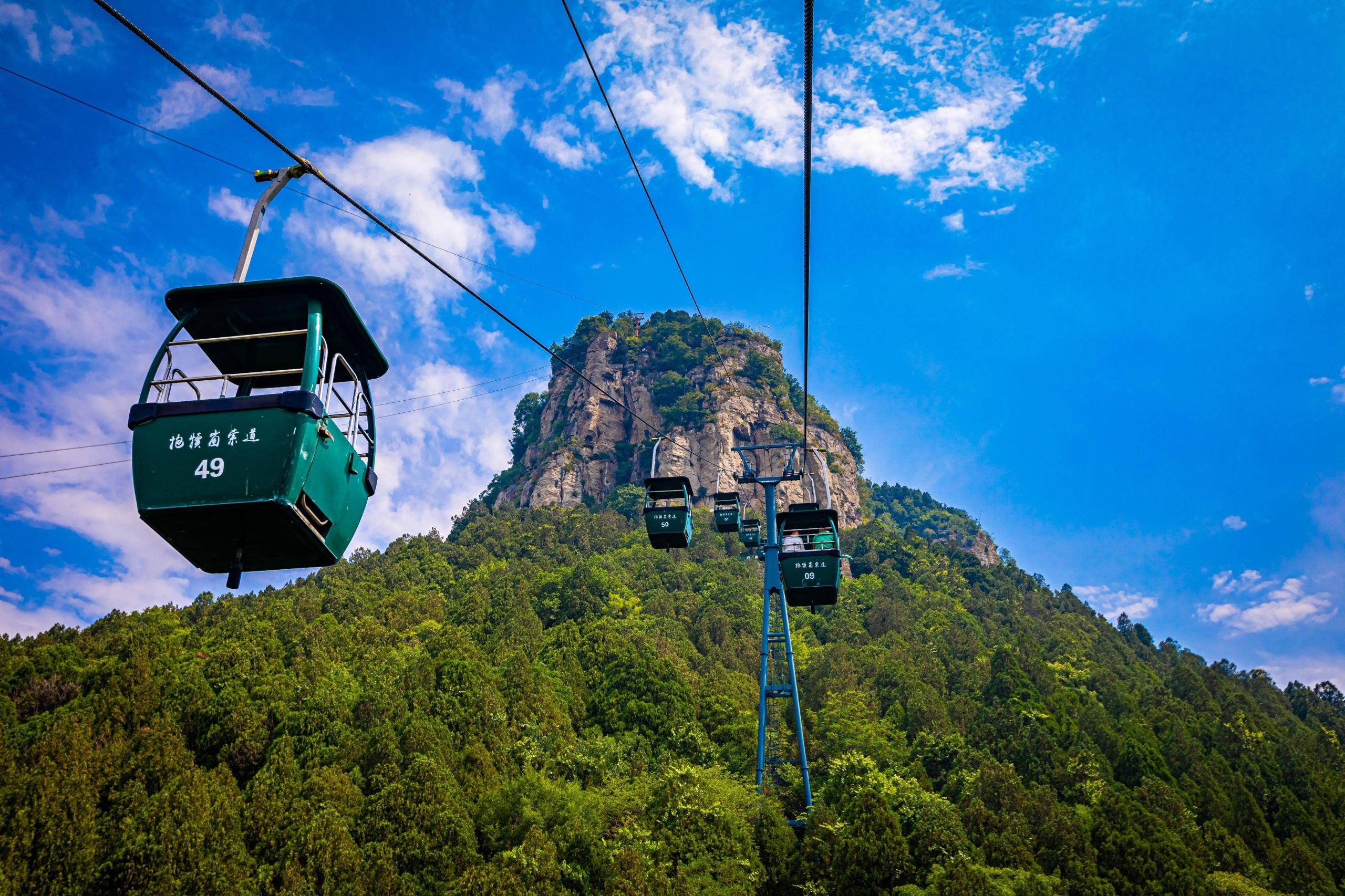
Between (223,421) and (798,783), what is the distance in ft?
111

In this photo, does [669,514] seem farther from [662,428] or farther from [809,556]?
[662,428]

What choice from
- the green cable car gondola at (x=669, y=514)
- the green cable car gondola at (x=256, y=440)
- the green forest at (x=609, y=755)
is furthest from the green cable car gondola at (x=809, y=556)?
the green cable car gondola at (x=256, y=440)

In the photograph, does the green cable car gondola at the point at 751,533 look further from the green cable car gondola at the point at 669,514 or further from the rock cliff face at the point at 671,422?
the rock cliff face at the point at 671,422

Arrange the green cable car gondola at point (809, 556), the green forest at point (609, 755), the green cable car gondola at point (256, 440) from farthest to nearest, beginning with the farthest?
the green forest at point (609, 755), the green cable car gondola at point (809, 556), the green cable car gondola at point (256, 440)

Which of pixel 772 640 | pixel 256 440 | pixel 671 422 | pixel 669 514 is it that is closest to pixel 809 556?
pixel 772 640

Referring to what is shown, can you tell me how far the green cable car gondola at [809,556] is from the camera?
22188 millimetres

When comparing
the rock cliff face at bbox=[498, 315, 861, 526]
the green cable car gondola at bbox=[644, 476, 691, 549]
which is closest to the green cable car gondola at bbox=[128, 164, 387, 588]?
the green cable car gondola at bbox=[644, 476, 691, 549]

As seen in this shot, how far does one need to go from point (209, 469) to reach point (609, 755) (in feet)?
114

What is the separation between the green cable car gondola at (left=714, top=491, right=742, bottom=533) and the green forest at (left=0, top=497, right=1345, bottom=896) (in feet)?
13.0

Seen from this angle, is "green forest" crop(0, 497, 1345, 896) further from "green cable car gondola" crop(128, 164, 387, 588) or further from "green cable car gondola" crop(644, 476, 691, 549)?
"green cable car gondola" crop(128, 164, 387, 588)

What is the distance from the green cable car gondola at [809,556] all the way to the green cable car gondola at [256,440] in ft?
52.4

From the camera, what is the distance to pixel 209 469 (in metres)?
6.20

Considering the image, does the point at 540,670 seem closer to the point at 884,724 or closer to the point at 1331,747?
the point at 884,724

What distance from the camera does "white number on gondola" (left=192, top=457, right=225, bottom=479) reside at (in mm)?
6188
